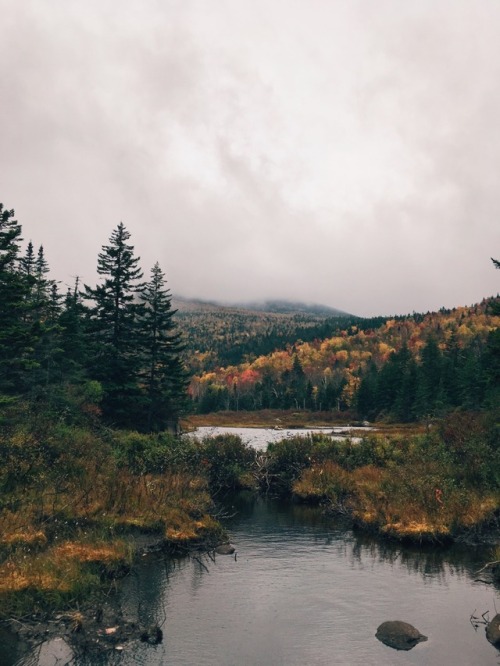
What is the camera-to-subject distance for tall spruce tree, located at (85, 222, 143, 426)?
51531 millimetres

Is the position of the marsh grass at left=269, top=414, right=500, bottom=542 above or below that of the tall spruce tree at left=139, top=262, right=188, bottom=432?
below

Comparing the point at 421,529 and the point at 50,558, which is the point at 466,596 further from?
the point at 50,558

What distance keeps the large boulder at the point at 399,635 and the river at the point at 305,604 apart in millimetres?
231

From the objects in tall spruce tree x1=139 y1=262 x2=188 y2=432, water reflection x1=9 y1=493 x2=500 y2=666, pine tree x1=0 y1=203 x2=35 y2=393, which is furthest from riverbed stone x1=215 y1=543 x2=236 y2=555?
tall spruce tree x1=139 y1=262 x2=188 y2=432

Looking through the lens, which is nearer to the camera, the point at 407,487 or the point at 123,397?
the point at 407,487

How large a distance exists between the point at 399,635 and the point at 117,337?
140 ft

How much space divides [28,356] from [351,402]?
Result: 421ft

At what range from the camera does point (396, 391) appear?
443 feet

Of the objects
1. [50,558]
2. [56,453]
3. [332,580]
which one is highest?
[56,453]

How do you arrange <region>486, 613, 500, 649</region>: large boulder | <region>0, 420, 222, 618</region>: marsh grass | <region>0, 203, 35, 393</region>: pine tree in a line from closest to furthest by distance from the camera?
1. <region>486, 613, 500, 649</region>: large boulder
2. <region>0, 420, 222, 618</region>: marsh grass
3. <region>0, 203, 35, 393</region>: pine tree

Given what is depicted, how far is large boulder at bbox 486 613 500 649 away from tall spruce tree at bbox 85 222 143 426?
40.2 meters

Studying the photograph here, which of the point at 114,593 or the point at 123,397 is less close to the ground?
the point at 123,397

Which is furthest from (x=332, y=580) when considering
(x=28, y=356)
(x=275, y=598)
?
(x=28, y=356)

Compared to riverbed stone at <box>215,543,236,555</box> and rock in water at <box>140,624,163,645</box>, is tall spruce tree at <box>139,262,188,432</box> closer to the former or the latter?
riverbed stone at <box>215,543,236,555</box>
